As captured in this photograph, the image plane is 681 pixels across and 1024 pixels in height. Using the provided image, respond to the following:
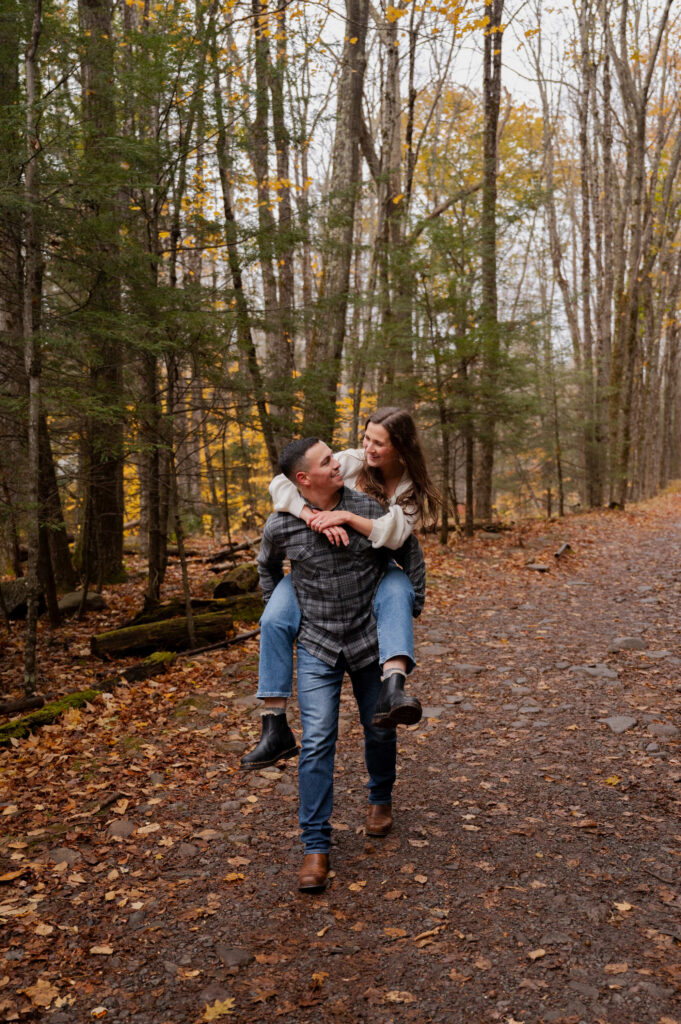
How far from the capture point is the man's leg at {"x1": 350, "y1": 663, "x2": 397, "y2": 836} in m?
3.32

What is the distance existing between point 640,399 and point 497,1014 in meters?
25.6

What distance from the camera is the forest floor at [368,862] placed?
2.47 metres

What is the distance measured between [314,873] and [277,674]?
88 cm

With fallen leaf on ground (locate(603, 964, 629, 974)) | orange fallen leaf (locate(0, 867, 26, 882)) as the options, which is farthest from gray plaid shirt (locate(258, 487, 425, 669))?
orange fallen leaf (locate(0, 867, 26, 882))

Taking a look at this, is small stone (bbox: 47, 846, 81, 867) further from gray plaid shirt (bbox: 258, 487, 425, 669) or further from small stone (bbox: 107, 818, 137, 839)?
gray plaid shirt (bbox: 258, 487, 425, 669)

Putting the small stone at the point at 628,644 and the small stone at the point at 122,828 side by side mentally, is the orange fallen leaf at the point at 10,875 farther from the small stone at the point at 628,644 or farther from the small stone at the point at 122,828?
the small stone at the point at 628,644

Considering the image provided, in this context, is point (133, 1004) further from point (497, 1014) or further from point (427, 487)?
point (427, 487)

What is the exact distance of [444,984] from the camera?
2.48 meters

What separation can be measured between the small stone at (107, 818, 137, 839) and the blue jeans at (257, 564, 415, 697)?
1335 millimetres

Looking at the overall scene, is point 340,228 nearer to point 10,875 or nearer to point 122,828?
point 122,828

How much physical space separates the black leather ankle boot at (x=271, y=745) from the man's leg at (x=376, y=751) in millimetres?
391

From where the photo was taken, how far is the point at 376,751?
347cm

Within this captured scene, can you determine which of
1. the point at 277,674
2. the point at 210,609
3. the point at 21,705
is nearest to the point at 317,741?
the point at 277,674

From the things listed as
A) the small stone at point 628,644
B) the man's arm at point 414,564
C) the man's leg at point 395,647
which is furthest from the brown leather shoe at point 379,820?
the small stone at point 628,644
